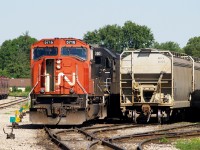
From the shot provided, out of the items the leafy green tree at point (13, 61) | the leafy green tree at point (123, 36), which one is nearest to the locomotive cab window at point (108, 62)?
the leafy green tree at point (123, 36)

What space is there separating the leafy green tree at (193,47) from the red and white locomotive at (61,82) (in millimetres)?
145591

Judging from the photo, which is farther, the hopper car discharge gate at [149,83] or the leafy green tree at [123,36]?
the leafy green tree at [123,36]

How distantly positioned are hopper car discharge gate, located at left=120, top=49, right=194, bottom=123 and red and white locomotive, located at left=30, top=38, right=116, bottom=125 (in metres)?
2.42

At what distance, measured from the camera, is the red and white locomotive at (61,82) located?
23.4 m

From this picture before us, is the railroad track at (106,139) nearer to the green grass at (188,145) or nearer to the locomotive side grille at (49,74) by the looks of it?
the green grass at (188,145)

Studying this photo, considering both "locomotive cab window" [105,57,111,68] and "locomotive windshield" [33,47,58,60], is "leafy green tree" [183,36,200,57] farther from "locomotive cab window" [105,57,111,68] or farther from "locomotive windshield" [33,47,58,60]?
"locomotive windshield" [33,47,58,60]

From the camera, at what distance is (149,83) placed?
1040 inches

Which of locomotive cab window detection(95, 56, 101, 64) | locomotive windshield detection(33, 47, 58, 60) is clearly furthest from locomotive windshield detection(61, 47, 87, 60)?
locomotive cab window detection(95, 56, 101, 64)

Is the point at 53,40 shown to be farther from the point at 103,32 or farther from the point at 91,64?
the point at 103,32

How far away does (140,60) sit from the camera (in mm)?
26641

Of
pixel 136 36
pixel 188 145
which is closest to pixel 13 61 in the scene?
pixel 136 36

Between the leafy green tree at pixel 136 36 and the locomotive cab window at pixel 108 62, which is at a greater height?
the leafy green tree at pixel 136 36

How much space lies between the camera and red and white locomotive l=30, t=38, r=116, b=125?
23.4 metres

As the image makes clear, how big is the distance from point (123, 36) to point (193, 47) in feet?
92.6
